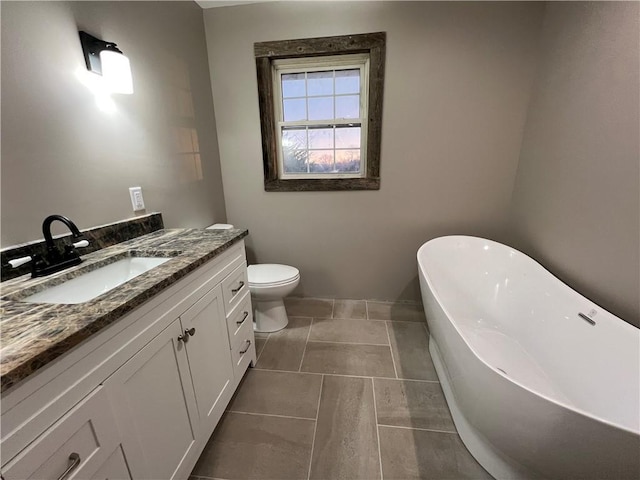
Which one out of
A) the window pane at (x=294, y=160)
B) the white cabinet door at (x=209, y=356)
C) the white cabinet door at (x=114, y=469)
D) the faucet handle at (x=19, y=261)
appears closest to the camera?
the white cabinet door at (x=114, y=469)

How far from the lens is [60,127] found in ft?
3.63

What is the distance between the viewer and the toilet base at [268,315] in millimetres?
2107

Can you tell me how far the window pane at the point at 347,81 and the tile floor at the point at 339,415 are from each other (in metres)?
1.91

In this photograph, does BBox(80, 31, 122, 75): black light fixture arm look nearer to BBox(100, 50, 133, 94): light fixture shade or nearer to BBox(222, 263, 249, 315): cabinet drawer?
BBox(100, 50, 133, 94): light fixture shade

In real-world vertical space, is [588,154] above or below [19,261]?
above

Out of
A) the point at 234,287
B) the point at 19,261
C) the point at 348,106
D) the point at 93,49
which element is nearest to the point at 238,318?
the point at 234,287

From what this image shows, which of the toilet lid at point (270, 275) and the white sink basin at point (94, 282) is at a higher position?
the white sink basin at point (94, 282)

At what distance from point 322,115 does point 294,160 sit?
434 millimetres

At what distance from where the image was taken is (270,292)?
1936 millimetres

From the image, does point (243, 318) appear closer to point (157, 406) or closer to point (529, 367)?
point (157, 406)

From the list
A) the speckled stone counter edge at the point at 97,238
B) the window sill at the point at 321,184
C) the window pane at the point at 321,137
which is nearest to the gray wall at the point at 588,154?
the window sill at the point at 321,184

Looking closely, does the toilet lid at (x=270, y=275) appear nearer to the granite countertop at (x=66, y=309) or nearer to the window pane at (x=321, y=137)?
the granite countertop at (x=66, y=309)

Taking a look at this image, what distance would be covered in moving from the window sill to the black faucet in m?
1.48

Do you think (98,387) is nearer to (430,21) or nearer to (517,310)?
(517,310)
